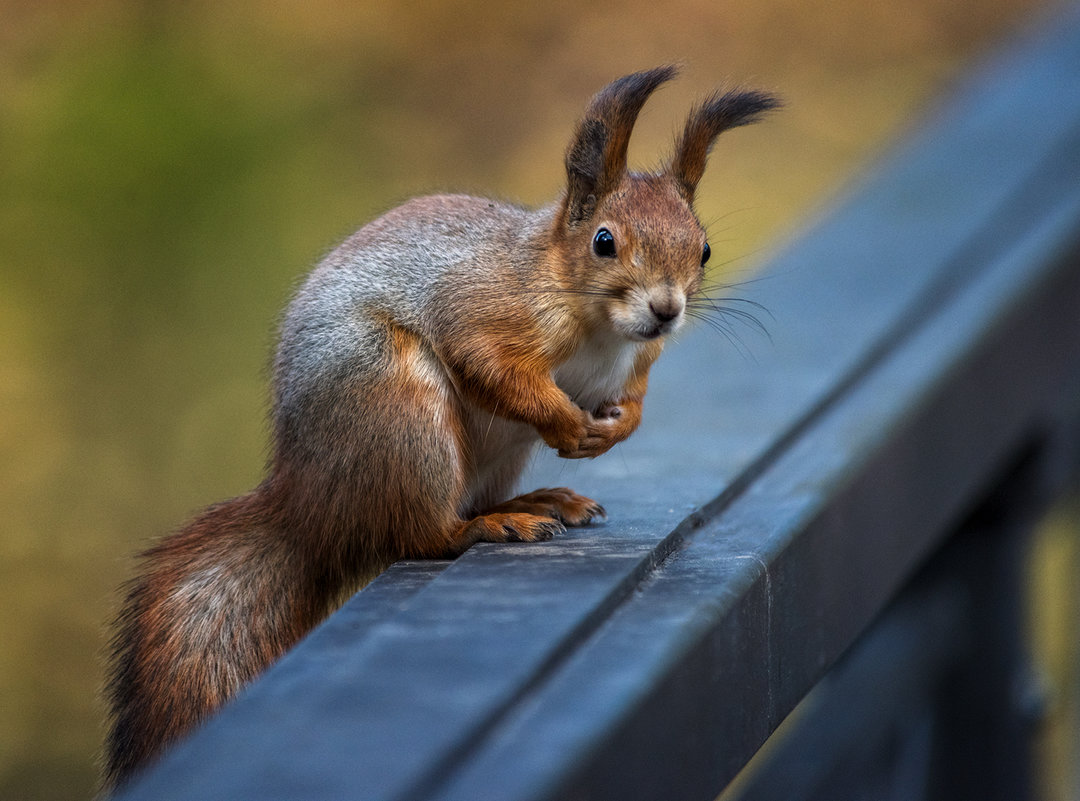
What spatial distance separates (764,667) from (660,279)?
37 cm

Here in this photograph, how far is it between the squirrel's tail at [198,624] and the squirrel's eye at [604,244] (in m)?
0.35

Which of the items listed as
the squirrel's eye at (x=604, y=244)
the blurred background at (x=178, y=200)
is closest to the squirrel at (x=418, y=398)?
the squirrel's eye at (x=604, y=244)

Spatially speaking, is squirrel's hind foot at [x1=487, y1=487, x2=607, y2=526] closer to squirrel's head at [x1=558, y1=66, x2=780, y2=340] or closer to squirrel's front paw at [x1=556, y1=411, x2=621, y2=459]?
squirrel's front paw at [x1=556, y1=411, x2=621, y2=459]

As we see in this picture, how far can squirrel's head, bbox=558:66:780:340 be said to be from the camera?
1.10 metres

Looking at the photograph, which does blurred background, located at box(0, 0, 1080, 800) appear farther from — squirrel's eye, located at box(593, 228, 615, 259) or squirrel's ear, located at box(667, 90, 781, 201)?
squirrel's eye, located at box(593, 228, 615, 259)

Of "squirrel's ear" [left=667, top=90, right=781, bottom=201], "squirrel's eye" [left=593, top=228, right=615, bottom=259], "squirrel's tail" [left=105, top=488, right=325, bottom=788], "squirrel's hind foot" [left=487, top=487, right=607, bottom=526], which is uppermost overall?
"squirrel's ear" [left=667, top=90, right=781, bottom=201]

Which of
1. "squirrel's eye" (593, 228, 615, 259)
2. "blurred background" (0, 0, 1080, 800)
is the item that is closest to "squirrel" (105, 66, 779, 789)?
"squirrel's eye" (593, 228, 615, 259)

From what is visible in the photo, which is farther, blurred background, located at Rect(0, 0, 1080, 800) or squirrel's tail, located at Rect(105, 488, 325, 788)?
blurred background, located at Rect(0, 0, 1080, 800)

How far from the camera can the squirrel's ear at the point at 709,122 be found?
1.15 meters

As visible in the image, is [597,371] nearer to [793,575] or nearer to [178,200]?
[793,575]

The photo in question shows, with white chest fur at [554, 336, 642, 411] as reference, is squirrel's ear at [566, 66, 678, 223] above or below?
above

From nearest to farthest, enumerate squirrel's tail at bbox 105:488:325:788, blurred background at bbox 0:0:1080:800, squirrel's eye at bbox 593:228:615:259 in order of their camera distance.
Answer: squirrel's tail at bbox 105:488:325:788 → squirrel's eye at bbox 593:228:615:259 → blurred background at bbox 0:0:1080:800

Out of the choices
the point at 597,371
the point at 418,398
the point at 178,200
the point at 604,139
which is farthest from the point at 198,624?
the point at 178,200

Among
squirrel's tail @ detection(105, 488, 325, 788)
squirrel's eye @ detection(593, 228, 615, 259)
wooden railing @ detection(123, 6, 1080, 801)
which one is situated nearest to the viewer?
wooden railing @ detection(123, 6, 1080, 801)
